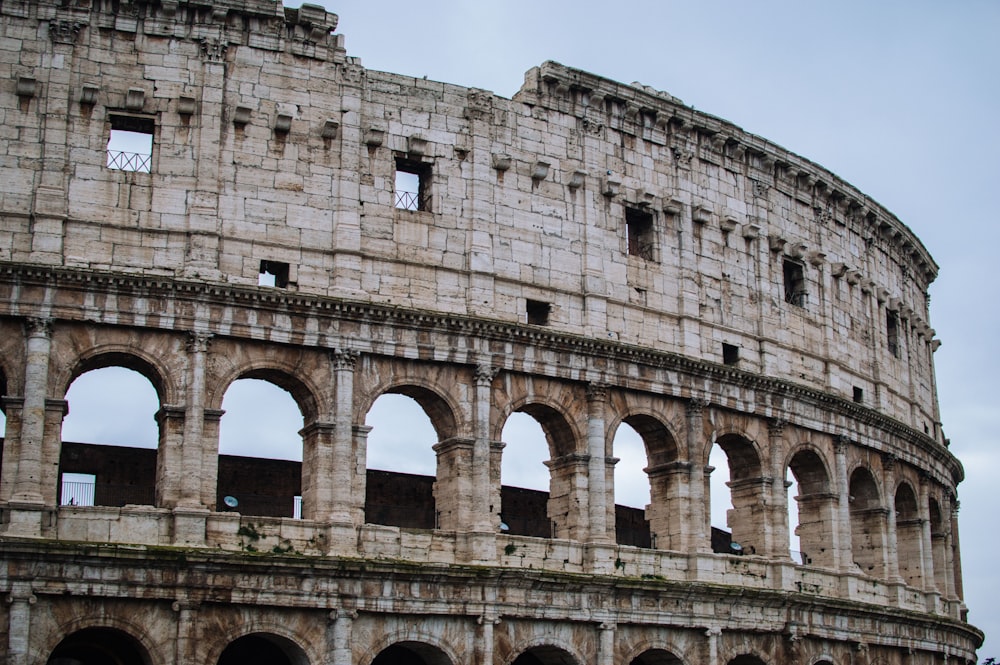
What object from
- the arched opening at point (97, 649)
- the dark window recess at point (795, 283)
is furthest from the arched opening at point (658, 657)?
the arched opening at point (97, 649)

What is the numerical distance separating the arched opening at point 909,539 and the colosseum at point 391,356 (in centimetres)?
298

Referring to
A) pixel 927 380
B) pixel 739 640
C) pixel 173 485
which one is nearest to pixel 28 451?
pixel 173 485

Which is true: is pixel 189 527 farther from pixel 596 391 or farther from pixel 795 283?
pixel 795 283

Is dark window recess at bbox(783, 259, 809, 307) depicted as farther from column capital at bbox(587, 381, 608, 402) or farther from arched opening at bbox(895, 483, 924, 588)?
column capital at bbox(587, 381, 608, 402)

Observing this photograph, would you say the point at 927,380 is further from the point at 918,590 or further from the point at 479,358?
the point at 479,358

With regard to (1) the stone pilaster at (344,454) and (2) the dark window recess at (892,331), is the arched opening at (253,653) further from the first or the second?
(2) the dark window recess at (892,331)

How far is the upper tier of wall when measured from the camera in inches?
1071

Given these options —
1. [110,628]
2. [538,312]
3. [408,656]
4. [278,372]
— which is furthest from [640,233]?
[110,628]

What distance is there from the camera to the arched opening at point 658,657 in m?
30.5

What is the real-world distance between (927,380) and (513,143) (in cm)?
1844

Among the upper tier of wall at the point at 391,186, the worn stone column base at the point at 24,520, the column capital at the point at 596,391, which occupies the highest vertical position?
the upper tier of wall at the point at 391,186

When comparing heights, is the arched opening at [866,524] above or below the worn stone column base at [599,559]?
→ above

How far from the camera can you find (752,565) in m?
32.5

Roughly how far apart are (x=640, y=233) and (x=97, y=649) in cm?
1504
